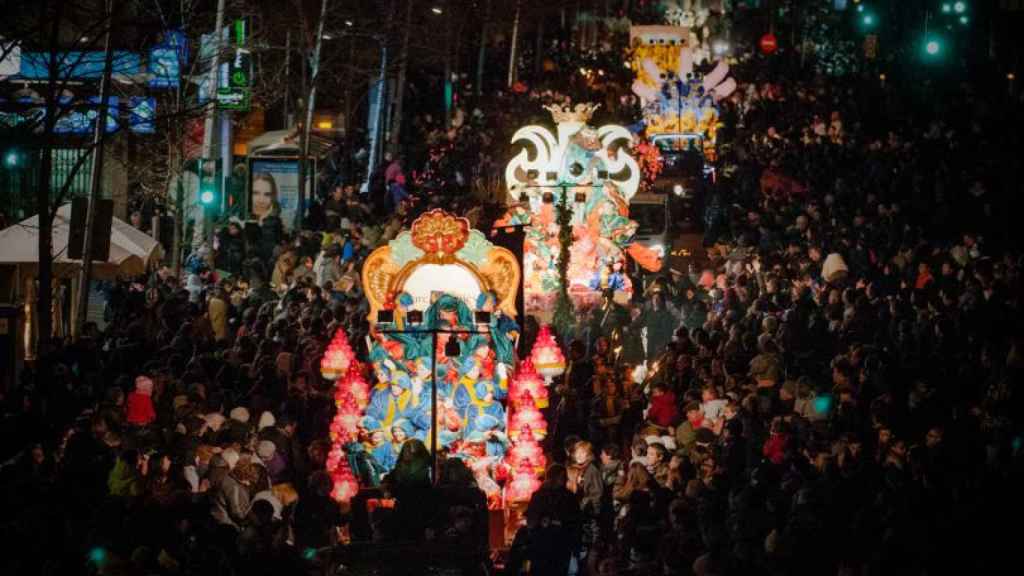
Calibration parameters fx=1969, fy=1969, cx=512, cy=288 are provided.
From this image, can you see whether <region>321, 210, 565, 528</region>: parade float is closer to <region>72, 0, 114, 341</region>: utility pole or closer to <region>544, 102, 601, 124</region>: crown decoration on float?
<region>72, 0, 114, 341</region>: utility pole

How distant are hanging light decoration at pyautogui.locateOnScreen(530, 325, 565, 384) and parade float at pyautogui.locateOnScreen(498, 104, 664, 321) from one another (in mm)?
10103

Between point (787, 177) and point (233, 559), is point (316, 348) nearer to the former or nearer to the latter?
point (233, 559)

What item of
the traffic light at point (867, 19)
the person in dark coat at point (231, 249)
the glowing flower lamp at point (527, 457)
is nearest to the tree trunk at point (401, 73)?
the person in dark coat at point (231, 249)

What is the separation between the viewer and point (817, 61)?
66000 millimetres

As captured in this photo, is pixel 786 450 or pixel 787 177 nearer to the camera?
pixel 786 450

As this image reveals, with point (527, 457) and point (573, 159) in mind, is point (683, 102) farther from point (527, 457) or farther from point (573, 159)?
point (527, 457)

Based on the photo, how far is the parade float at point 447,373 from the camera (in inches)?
770

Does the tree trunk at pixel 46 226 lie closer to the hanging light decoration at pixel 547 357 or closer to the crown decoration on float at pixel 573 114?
the hanging light decoration at pixel 547 357

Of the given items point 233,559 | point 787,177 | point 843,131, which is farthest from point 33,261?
point 843,131

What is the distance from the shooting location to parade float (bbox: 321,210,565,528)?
770 inches

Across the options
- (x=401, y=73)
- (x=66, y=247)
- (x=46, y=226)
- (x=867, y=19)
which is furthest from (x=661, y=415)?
(x=867, y=19)

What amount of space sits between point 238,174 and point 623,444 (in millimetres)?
22156

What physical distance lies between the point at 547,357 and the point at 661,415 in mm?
1494

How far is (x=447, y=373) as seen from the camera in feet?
65.3
